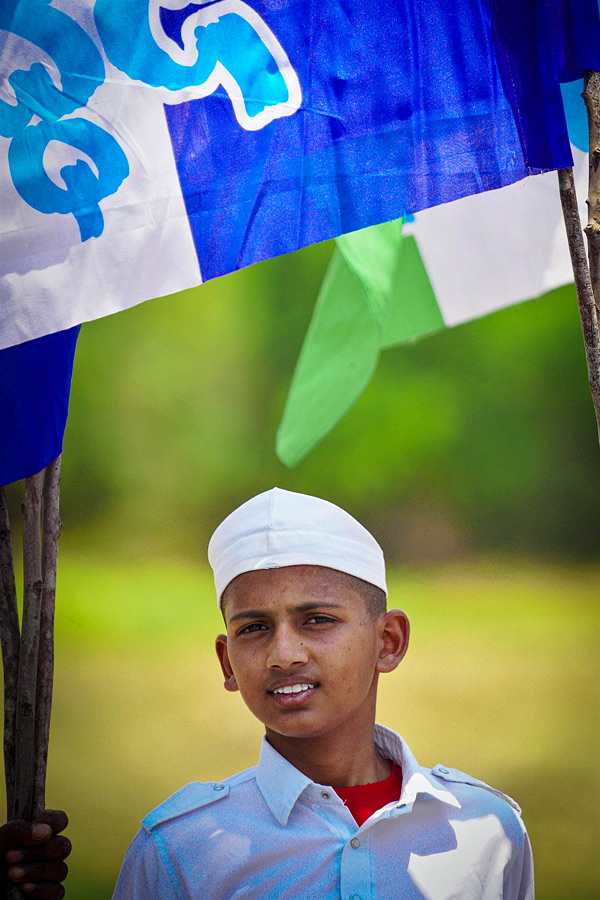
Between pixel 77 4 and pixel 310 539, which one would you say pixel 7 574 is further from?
pixel 77 4

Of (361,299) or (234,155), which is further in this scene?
(361,299)

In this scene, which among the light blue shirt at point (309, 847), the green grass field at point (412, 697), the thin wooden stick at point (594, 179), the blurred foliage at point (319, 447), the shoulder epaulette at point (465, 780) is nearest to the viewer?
the light blue shirt at point (309, 847)

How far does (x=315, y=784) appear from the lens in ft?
4.75

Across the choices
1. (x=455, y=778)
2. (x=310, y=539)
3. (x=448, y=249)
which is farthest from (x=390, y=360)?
(x=455, y=778)

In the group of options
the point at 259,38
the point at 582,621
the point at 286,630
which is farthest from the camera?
the point at 582,621

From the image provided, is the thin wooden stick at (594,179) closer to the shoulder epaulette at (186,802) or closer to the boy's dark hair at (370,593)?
the boy's dark hair at (370,593)

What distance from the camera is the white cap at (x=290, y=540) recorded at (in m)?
1.51

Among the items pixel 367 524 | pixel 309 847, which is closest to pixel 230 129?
pixel 367 524

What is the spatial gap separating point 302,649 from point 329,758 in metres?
0.19

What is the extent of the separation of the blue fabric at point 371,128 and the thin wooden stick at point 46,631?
1.66 ft

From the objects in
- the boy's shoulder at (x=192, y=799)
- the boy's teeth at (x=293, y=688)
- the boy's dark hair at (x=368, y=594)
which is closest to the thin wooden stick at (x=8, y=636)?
the boy's shoulder at (x=192, y=799)

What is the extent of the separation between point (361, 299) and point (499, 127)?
0.47 m

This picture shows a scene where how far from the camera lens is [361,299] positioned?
2.10 metres

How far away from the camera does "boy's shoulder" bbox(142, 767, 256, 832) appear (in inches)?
58.5
